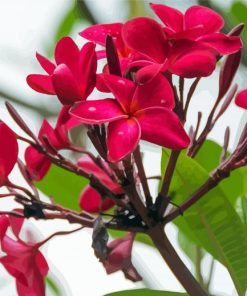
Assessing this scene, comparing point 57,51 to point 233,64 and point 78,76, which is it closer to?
point 78,76

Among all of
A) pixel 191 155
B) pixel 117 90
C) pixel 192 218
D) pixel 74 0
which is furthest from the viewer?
pixel 74 0

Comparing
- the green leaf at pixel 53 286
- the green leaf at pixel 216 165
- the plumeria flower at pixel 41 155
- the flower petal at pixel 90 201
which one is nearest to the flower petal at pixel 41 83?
the plumeria flower at pixel 41 155

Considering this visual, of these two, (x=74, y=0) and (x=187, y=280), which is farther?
(x=74, y=0)

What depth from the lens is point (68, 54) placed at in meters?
0.66

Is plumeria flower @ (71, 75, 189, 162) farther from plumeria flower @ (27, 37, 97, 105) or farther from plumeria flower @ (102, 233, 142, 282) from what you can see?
plumeria flower @ (102, 233, 142, 282)

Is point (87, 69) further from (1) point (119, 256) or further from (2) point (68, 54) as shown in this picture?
(1) point (119, 256)

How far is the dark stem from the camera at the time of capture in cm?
65

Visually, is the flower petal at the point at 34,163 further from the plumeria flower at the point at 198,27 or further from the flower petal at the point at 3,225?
the plumeria flower at the point at 198,27

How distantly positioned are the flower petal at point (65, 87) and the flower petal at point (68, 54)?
0.09ft

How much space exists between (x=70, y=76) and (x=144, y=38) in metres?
0.07

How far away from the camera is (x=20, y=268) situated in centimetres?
76

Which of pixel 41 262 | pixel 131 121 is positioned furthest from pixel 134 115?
pixel 41 262

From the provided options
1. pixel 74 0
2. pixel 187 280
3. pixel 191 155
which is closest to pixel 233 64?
pixel 191 155

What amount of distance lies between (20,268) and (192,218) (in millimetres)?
202
